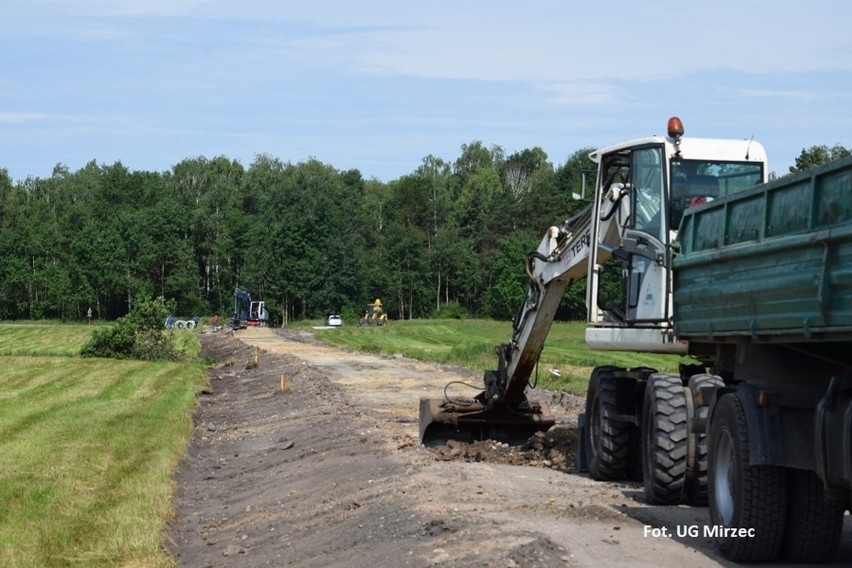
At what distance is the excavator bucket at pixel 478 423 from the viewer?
59.2ft

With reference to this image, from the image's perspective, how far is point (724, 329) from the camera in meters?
9.91

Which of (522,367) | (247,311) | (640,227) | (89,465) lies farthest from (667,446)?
(247,311)

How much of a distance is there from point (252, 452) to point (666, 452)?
40.4 feet

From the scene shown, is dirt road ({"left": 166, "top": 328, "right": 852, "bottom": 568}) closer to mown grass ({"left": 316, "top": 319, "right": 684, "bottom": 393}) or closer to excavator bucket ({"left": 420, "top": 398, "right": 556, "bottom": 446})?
excavator bucket ({"left": 420, "top": 398, "right": 556, "bottom": 446})

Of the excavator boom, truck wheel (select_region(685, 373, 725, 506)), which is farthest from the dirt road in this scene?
the excavator boom

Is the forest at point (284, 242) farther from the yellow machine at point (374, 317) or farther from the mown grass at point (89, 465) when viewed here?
the mown grass at point (89, 465)

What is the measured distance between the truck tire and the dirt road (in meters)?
0.20

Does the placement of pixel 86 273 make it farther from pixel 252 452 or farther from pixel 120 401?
pixel 252 452

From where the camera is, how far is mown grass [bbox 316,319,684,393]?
3984 cm

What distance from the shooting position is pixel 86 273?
12975 cm

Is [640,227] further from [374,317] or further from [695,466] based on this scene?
[374,317]

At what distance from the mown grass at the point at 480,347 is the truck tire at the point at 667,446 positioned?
17.9 feet

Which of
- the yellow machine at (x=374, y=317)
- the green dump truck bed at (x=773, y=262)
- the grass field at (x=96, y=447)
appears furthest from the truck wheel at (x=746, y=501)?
the yellow machine at (x=374, y=317)

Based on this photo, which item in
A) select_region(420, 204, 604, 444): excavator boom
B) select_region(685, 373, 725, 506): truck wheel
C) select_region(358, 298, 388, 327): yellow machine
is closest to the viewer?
select_region(685, 373, 725, 506): truck wheel
